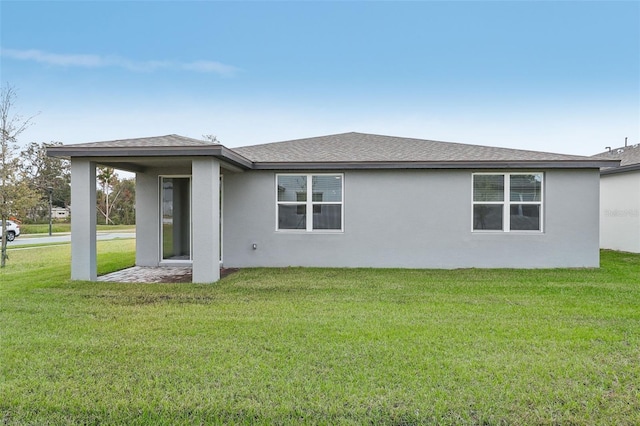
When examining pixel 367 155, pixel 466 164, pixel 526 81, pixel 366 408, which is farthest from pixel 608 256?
pixel 366 408

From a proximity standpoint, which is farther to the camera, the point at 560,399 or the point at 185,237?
the point at 185,237

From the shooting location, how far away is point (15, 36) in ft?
43.4

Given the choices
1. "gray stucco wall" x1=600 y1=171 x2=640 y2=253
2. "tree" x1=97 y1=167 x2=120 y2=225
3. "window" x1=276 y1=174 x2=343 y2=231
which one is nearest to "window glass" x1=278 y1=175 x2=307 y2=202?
"window" x1=276 y1=174 x2=343 y2=231

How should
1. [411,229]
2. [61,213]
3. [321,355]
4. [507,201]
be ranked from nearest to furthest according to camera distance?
[321,355] → [507,201] → [411,229] → [61,213]

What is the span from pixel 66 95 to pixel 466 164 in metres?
16.1

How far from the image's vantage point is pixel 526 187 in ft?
33.0

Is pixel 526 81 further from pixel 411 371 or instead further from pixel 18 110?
pixel 18 110

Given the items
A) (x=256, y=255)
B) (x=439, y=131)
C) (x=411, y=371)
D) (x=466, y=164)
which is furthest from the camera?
(x=439, y=131)

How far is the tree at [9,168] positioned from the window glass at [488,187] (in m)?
12.2

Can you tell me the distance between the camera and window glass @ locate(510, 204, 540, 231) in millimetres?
10062

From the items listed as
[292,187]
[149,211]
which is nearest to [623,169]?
[292,187]

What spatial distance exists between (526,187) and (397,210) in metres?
3.36

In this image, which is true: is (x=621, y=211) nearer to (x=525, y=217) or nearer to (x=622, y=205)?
(x=622, y=205)

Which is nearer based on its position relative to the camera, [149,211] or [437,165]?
[437,165]
